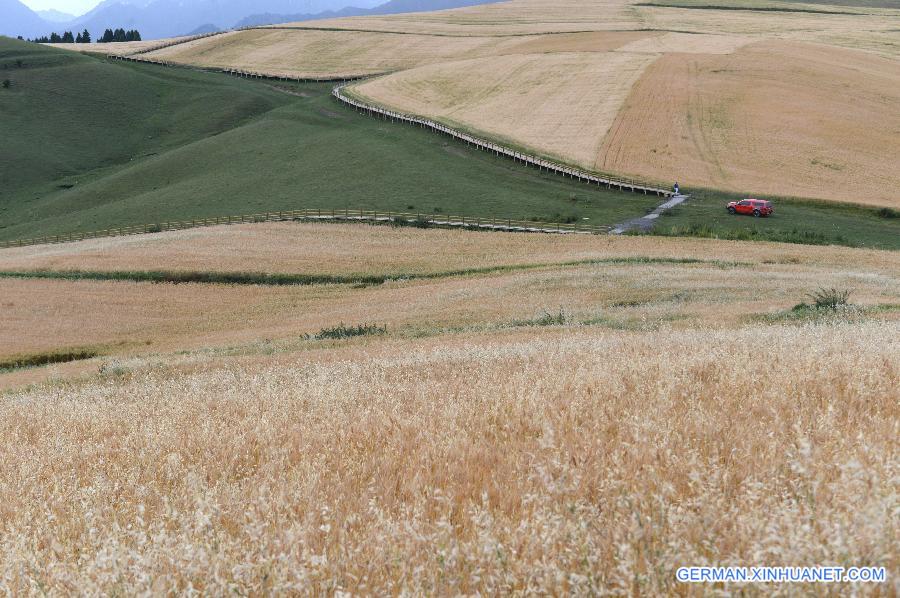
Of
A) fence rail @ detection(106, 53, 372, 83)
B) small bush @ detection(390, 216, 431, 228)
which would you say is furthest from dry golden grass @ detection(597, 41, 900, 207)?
fence rail @ detection(106, 53, 372, 83)

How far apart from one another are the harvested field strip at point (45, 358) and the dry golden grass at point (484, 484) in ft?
91.1

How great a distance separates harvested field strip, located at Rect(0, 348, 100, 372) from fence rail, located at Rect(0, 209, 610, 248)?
30.9m

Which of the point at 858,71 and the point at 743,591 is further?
the point at 858,71

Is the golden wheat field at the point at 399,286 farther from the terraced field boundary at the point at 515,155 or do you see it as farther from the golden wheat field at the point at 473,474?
the terraced field boundary at the point at 515,155

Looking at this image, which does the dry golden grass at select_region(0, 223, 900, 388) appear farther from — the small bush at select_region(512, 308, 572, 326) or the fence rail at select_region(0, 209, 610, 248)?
the fence rail at select_region(0, 209, 610, 248)

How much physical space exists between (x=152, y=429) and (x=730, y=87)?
9940 cm

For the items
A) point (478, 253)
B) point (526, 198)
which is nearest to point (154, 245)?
point (478, 253)

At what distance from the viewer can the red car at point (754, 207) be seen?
5762 centimetres

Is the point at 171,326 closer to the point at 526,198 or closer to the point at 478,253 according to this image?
the point at 478,253

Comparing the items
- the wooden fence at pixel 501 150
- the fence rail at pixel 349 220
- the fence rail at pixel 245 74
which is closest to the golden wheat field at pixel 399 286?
the fence rail at pixel 349 220

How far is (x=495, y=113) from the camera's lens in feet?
313

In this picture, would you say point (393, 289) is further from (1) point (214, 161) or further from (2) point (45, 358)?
(1) point (214, 161)

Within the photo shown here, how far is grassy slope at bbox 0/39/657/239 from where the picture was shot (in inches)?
2699

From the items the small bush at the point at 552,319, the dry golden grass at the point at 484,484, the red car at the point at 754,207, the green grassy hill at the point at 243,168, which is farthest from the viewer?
the green grassy hill at the point at 243,168
